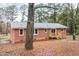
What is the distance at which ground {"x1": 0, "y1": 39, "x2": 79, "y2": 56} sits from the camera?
1.65 metres

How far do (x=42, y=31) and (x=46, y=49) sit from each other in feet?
0.67

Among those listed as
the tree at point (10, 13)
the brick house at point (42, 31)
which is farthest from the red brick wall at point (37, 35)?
the tree at point (10, 13)

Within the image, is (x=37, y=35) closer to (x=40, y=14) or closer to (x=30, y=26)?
(x=30, y=26)

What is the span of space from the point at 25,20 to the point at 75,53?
0.64 m

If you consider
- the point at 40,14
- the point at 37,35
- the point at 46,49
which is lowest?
the point at 46,49

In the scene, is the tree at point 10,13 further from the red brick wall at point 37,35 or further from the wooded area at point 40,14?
the red brick wall at point 37,35

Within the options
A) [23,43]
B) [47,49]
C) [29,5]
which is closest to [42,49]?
[47,49]

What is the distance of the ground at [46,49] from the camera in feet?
5.40

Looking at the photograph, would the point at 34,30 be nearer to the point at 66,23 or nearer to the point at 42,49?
the point at 42,49

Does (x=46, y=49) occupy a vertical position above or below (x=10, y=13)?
below

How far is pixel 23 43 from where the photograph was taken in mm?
1644

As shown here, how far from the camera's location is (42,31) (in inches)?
64.1

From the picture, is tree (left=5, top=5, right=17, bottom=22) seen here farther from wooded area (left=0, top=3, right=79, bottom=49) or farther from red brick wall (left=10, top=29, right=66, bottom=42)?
red brick wall (left=10, top=29, right=66, bottom=42)

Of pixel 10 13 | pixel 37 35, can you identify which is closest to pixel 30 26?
pixel 37 35
